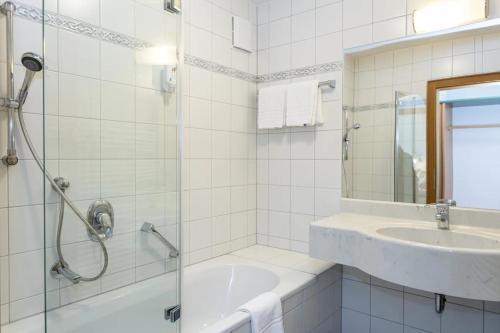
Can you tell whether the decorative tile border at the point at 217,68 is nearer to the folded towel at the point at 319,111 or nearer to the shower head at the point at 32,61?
the folded towel at the point at 319,111

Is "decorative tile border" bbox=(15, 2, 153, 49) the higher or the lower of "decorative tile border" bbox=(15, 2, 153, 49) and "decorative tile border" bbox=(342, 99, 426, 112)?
the higher

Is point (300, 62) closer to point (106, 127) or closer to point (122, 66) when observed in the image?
point (122, 66)

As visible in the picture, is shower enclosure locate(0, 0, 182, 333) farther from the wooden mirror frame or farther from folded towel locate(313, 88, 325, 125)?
the wooden mirror frame

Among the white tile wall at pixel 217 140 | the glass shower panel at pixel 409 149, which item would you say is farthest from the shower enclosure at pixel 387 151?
the white tile wall at pixel 217 140

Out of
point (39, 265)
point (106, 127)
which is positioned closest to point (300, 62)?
point (106, 127)

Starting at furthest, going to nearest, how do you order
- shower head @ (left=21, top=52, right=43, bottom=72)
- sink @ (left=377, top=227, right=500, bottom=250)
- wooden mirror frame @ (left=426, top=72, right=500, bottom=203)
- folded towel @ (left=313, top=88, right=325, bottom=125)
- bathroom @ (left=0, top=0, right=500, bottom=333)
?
folded towel @ (left=313, top=88, right=325, bottom=125) < wooden mirror frame @ (left=426, top=72, right=500, bottom=203) < sink @ (left=377, top=227, right=500, bottom=250) < bathroom @ (left=0, top=0, right=500, bottom=333) < shower head @ (left=21, top=52, right=43, bottom=72)

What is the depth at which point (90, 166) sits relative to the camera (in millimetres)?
1401

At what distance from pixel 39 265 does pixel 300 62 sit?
6.30 ft

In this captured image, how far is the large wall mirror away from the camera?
169cm

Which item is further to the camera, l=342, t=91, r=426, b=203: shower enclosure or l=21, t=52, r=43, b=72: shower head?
l=342, t=91, r=426, b=203: shower enclosure

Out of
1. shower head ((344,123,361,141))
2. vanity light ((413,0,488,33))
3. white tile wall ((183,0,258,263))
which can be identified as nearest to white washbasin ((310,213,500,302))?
shower head ((344,123,361,141))

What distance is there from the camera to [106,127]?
1428mm

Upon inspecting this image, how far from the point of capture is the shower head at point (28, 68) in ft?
4.07

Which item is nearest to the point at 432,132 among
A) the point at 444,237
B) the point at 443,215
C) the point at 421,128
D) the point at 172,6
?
the point at 421,128
